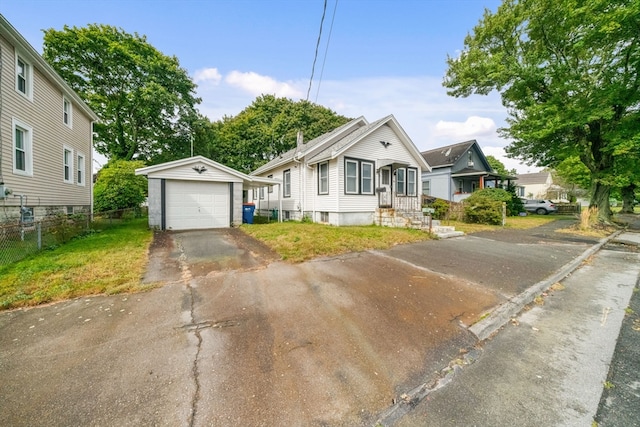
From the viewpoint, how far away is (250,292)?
4285 millimetres

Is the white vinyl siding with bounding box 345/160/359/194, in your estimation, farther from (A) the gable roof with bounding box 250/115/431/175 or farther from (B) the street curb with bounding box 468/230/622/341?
(B) the street curb with bounding box 468/230/622/341

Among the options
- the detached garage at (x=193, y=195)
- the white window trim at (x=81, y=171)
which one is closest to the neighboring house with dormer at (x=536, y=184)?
the detached garage at (x=193, y=195)

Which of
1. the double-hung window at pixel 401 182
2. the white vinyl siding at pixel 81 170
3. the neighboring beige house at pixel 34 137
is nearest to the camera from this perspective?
the neighboring beige house at pixel 34 137

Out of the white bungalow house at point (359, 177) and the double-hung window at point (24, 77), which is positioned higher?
the double-hung window at point (24, 77)

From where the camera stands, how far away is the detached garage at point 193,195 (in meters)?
10.9

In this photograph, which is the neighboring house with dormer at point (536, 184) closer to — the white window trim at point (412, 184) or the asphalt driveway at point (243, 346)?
the white window trim at point (412, 184)

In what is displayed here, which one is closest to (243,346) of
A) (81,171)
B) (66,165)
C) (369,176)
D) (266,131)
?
(369,176)

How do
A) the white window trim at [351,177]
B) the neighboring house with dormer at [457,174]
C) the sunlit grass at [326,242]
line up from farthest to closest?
the neighboring house with dormer at [457,174], the white window trim at [351,177], the sunlit grass at [326,242]

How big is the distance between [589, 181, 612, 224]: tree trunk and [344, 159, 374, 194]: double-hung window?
13193 millimetres

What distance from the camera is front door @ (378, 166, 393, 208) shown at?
43.4 feet

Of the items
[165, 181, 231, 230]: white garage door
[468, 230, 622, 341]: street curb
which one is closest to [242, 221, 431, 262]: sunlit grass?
[165, 181, 231, 230]: white garage door

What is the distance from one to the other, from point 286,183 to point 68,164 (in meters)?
10.9

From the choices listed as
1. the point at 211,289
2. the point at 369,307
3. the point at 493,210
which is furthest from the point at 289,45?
the point at 493,210

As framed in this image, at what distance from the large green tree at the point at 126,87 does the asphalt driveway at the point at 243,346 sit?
784 inches
